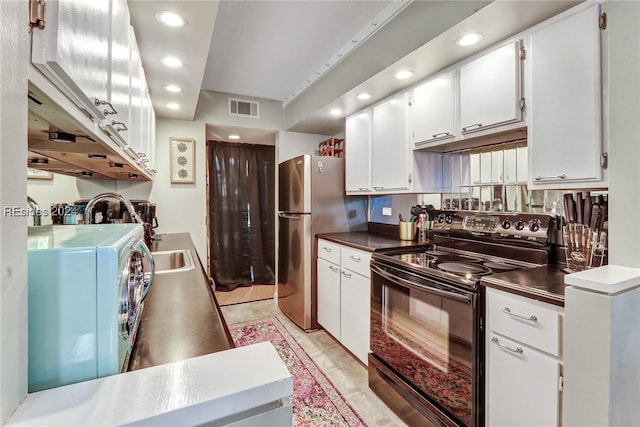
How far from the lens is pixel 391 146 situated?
2.45 m

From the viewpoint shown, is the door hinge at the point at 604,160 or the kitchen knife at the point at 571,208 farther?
the kitchen knife at the point at 571,208

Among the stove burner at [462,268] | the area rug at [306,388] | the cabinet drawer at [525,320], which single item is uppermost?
the stove burner at [462,268]

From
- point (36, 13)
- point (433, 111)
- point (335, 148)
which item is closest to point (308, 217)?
point (335, 148)

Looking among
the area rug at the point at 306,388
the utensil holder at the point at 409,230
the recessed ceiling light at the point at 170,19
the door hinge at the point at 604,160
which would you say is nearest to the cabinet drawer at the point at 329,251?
the utensil holder at the point at 409,230

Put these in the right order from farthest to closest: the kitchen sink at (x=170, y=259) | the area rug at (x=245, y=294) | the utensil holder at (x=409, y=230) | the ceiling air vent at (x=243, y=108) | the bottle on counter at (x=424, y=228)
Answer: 1. the area rug at (x=245, y=294)
2. the ceiling air vent at (x=243, y=108)
3. the utensil holder at (x=409, y=230)
4. the bottle on counter at (x=424, y=228)
5. the kitchen sink at (x=170, y=259)

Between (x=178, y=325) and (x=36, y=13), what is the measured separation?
83cm

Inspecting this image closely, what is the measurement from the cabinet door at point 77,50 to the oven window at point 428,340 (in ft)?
5.28

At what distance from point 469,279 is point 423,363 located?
599 millimetres

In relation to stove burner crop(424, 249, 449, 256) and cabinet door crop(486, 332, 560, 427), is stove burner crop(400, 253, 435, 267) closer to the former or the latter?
stove burner crop(424, 249, 449, 256)

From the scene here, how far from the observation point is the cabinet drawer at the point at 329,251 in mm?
2634

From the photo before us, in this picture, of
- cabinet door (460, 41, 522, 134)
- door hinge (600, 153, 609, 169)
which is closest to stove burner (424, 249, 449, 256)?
cabinet door (460, 41, 522, 134)

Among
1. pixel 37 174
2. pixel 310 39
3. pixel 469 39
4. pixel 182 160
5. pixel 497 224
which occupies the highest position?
pixel 310 39

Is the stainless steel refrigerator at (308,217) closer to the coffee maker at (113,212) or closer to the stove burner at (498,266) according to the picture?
the coffee maker at (113,212)

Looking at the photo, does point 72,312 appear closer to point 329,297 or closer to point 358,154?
point 329,297
